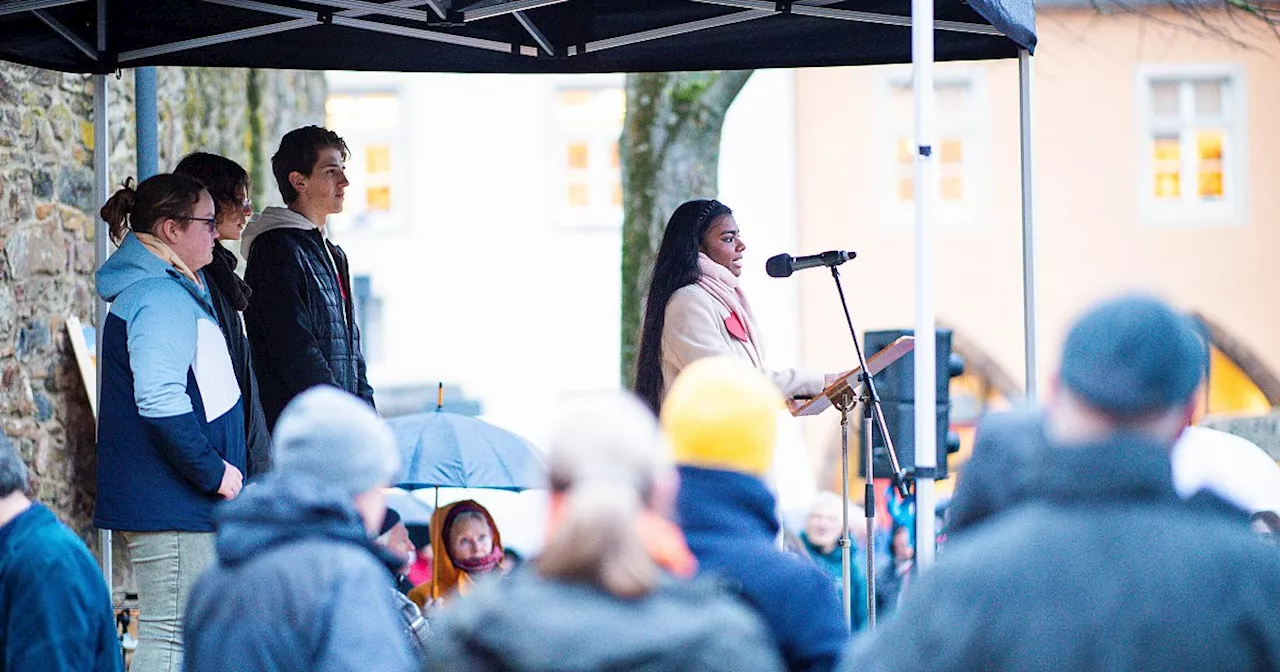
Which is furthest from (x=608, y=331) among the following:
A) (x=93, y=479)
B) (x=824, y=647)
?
(x=824, y=647)

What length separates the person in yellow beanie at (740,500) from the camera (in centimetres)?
296

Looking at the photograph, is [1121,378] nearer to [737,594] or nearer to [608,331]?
[737,594]

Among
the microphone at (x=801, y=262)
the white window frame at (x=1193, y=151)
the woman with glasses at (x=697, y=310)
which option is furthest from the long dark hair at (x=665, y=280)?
the white window frame at (x=1193, y=151)

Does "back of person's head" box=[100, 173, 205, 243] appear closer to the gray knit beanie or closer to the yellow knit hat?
the gray knit beanie

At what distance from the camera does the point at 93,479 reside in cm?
684

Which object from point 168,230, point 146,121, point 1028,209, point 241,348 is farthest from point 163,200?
point 1028,209

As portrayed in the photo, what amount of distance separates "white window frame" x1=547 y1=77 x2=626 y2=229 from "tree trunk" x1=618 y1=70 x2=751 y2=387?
401 inches

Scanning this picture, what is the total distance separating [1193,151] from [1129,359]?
733 inches

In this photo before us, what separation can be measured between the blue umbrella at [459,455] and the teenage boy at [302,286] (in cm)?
177

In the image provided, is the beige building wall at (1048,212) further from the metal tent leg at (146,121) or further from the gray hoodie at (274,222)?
the gray hoodie at (274,222)

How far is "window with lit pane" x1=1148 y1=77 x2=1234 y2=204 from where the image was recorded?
65.5ft

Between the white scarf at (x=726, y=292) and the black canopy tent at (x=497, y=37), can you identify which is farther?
the black canopy tent at (x=497, y=37)

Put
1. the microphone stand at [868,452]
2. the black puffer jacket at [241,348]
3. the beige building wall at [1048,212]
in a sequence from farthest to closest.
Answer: the beige building wall at [1048,212], the black puffer jacket at [241,348], the microphone stand at [868,452]

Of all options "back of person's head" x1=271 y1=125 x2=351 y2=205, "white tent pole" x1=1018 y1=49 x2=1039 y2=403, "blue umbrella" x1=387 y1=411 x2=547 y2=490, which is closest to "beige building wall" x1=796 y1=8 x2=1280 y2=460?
"blue umbrella" x1=387 y1=411 x2=547 y2=490
